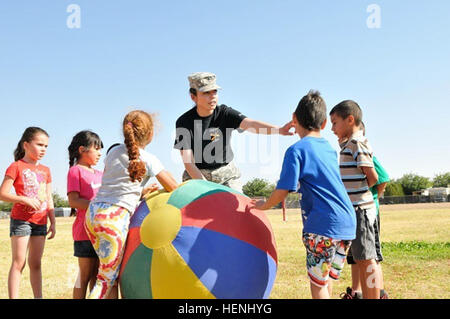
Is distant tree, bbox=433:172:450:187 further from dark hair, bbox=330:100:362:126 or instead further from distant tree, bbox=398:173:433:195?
dark hair, bbox=330:100:362:126

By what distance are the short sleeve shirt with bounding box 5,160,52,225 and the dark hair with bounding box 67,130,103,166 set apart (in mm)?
819

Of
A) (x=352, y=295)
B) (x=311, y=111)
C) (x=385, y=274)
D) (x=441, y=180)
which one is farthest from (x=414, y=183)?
(x=311, y=111)

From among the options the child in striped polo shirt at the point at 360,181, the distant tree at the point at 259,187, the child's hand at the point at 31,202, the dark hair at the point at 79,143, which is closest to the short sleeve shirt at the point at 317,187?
the child in striped polo shirt at the point at 360,181

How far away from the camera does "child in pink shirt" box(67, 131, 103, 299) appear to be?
4.42 m

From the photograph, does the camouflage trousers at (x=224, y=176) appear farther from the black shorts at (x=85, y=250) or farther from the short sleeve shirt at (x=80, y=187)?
the black shorts at (x=85, y=250)

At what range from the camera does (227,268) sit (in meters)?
3.47

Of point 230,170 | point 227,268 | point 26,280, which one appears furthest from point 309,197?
point 26,280

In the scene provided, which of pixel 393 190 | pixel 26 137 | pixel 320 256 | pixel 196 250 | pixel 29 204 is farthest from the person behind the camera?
pixel 393 190

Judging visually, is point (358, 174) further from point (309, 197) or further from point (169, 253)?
point (169, 253)

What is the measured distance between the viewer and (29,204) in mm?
5074

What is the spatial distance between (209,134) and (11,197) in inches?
97.9

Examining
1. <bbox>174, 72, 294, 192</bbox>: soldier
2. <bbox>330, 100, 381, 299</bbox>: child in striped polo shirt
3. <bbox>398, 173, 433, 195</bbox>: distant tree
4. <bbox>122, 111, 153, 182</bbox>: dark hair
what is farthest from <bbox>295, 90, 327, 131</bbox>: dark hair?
<bbox>398, 173, 433, 195</bbox>: distant tree

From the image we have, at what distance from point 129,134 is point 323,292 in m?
2.23

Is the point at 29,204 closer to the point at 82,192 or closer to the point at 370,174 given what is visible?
the point at 82,192
